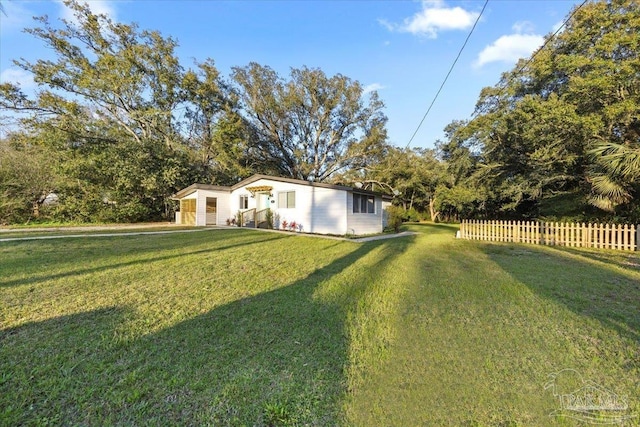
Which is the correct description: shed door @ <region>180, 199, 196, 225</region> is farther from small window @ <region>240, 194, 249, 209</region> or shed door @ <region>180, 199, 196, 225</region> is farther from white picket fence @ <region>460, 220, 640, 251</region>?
white picket fence @ <region>460, 220, 640, 251</region>

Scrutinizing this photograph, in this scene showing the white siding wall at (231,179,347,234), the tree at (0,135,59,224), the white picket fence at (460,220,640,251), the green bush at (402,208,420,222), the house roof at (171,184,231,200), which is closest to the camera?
the white picket fence at (460,220,640,251)

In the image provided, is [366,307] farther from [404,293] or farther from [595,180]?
[595,180]

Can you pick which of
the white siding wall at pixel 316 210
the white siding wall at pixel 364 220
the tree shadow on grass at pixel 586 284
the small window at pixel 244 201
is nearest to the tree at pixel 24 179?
the small window at pixel 244 201

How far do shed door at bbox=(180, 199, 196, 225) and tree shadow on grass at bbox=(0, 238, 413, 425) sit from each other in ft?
52.8

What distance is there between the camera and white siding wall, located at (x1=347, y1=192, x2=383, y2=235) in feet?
45.3

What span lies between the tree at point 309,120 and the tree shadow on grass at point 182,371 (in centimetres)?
2460

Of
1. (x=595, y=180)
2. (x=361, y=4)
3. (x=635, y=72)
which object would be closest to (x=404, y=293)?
(x=595, y=180)

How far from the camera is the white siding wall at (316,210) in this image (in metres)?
13.7

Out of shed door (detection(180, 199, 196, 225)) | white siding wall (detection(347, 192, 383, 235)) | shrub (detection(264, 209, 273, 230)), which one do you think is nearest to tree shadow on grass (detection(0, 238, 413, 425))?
white siding wall (detection(347, 192, 383, 235))

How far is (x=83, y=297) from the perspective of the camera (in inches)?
154

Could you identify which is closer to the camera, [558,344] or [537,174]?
[558,344]

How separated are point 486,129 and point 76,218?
2609 cm

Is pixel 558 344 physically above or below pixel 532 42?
below

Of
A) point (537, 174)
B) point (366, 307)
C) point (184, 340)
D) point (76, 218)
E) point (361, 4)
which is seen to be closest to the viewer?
point (184, 340)
